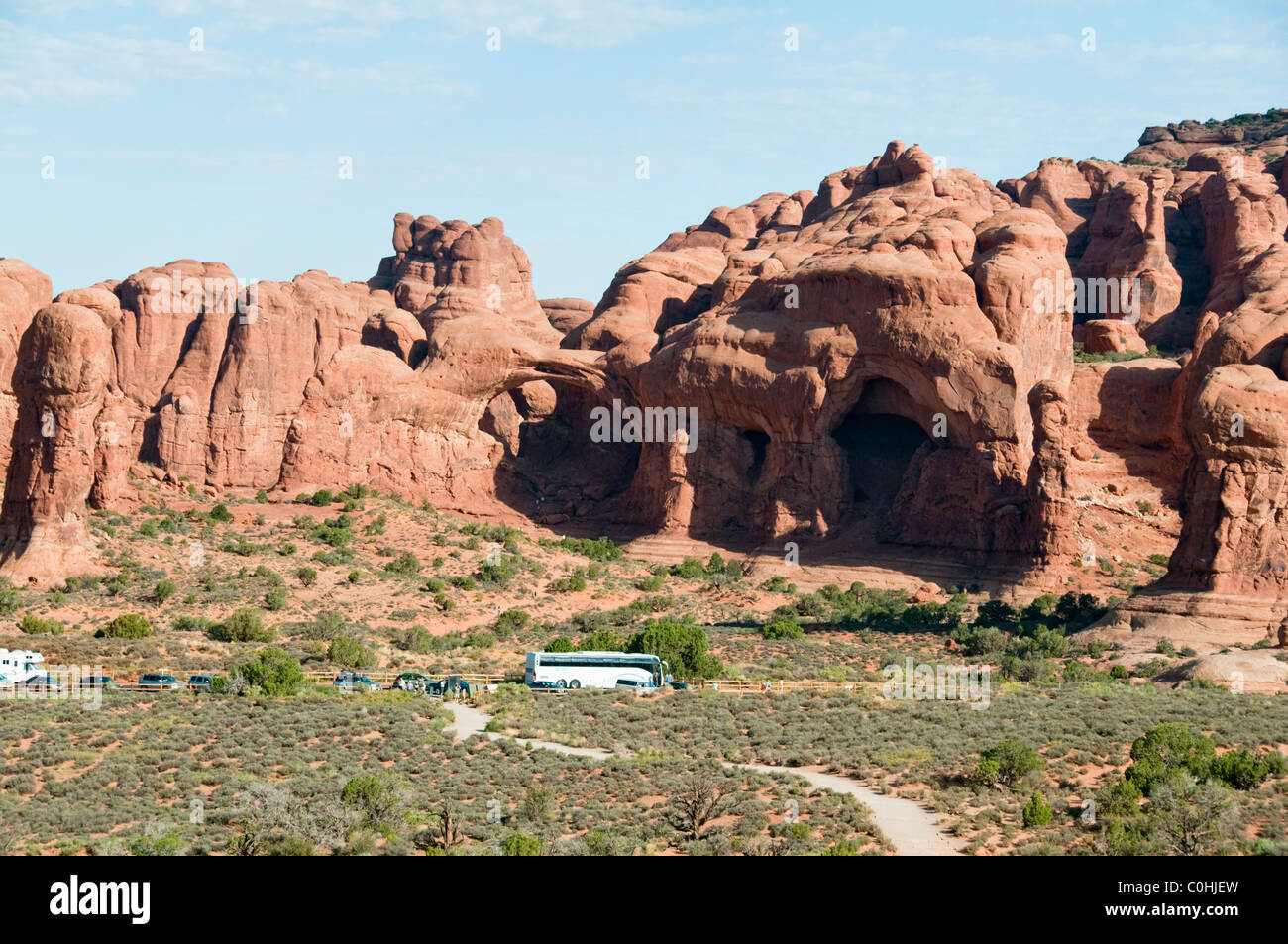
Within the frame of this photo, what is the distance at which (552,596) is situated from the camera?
55.8 meters

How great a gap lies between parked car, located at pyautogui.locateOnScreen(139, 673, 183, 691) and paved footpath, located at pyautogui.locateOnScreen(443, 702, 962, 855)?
7906mm

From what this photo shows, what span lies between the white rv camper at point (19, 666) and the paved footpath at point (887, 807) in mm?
11255

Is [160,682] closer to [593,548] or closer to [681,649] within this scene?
[681,649]

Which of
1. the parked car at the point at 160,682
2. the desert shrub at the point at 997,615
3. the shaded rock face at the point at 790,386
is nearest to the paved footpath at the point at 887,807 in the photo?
the parked car at the point at 160,682

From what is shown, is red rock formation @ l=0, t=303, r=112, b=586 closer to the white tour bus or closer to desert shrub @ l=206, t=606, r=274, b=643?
desert shrub @ l=206, t=606, r=274, b=643

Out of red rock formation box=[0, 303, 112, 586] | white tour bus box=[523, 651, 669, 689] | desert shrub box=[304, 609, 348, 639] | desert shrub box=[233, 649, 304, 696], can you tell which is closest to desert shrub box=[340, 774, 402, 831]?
desert shrub box=[233, 649, 304, 696]

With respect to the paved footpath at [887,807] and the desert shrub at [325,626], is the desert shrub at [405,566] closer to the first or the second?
the desert shrub at [325,626]

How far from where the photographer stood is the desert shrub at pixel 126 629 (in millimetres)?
42781

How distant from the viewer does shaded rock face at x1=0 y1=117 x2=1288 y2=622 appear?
46.7 metres

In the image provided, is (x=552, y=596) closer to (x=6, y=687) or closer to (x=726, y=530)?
(x=726, y=530)

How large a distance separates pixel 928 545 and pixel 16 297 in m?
37.0
